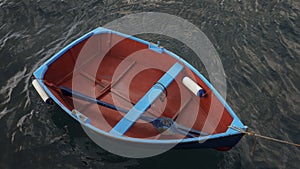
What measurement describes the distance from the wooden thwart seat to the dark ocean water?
155 centimetres

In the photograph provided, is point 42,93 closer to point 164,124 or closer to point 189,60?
point 164,124

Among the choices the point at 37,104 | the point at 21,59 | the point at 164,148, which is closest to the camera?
the point at 164,148

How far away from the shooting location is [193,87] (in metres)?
10.8

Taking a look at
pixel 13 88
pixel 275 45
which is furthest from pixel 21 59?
pixel 275 45

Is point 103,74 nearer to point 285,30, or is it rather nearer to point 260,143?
point 260,143

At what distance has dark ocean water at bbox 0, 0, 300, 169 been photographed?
1100 centimetres

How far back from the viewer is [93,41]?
13.0m

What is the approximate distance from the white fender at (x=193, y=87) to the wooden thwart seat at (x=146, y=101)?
1.50 ft

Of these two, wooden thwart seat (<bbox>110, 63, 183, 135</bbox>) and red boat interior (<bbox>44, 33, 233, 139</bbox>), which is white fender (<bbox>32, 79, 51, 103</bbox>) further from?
wooden thwart seat (<bbox>110, 63, 183, 135</bbox>)

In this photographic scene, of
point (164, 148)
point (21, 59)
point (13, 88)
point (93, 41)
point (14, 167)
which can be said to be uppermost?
point (93, 41)

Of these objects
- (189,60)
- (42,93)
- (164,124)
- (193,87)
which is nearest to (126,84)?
(164,124)

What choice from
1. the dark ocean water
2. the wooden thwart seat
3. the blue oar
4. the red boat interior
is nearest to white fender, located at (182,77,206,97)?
the red boat interior

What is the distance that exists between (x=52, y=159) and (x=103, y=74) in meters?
4.00

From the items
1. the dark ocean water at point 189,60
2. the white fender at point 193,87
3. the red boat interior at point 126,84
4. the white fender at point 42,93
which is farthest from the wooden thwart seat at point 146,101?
the white fender at point 42,93
